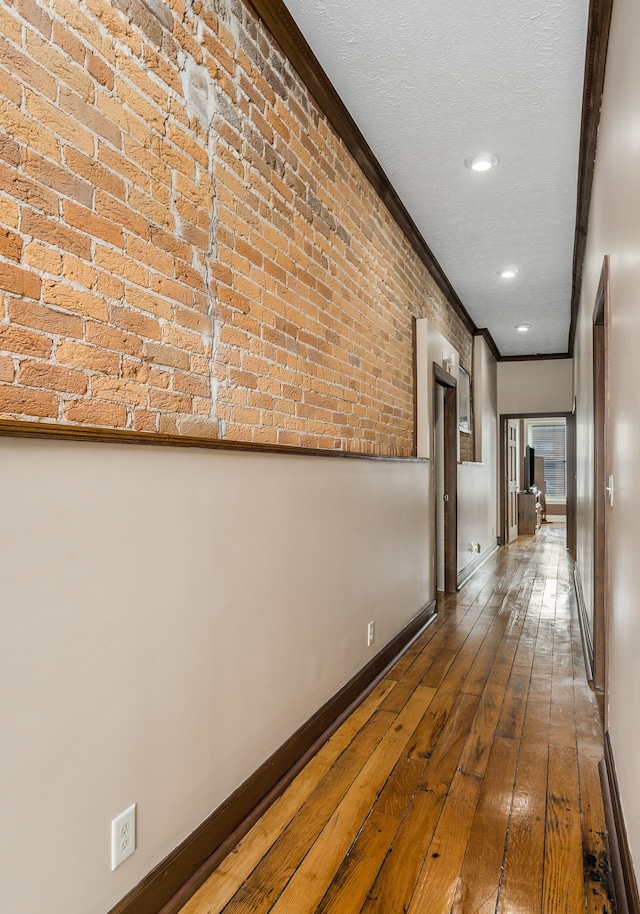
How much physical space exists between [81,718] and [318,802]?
3.56 feet

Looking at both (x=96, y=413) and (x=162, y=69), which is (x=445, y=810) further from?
(x=162, y=69)

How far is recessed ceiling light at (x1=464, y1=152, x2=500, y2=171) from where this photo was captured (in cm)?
316

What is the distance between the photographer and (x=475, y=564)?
6449 mm

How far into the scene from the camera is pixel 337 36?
7.63 ft

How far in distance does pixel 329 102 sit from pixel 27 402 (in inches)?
86.2

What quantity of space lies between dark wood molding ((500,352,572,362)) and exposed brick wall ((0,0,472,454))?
6.18 metres

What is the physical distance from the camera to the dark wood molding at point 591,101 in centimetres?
214

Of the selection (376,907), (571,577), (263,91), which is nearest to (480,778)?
(376,907)

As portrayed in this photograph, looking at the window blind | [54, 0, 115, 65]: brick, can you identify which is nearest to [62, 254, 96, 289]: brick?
[54, 0, 115, 65]: brick

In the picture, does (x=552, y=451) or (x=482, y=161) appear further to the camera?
(x=552, y=451)

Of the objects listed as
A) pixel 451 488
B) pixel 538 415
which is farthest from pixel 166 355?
pixel 538 415

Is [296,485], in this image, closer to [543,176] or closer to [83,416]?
[83,416]

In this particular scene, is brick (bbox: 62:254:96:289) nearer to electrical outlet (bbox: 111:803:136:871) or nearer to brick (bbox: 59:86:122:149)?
brick (bbox: 59:86:122:149)

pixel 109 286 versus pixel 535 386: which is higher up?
pixel 535 386
